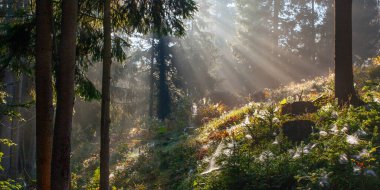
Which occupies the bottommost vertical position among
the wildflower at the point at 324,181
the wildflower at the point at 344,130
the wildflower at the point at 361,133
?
the wildflower at the point at 324,181

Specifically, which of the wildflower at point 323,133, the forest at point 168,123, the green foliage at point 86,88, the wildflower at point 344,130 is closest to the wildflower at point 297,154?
the forest at point 168,123

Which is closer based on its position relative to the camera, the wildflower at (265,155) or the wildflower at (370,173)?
the wildflower at (370,173)

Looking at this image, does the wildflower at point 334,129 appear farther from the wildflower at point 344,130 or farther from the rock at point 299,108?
the rock at point 299,108

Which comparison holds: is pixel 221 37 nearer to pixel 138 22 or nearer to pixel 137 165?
pixel 137 165

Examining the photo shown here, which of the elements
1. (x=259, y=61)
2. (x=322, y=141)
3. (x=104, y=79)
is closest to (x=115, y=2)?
(x=104, y=79)

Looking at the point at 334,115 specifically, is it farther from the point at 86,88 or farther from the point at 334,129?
the point at 86,88

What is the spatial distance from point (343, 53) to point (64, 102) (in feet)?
27.1

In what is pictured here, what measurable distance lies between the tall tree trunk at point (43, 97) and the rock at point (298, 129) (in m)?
5.91

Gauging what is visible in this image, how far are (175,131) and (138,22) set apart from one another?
10259 mm

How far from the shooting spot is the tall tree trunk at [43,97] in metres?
7.14

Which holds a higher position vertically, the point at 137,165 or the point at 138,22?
the point at 138,22

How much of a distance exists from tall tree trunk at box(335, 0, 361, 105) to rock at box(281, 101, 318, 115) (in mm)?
840

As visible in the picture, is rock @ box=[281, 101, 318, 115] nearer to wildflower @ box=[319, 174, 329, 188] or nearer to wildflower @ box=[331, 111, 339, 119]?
wildflower @ box=[331, 111, 339, 119]

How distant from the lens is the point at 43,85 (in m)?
7.16
